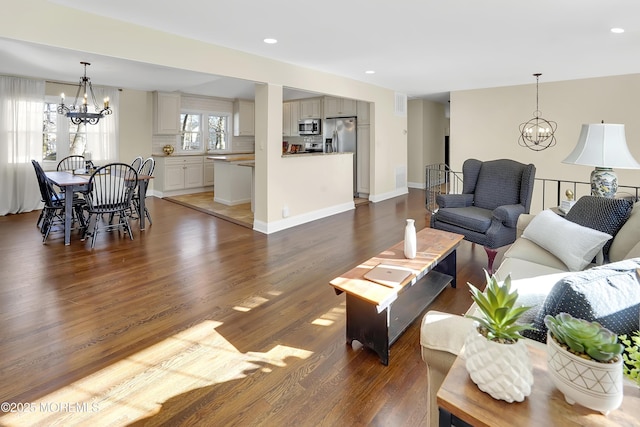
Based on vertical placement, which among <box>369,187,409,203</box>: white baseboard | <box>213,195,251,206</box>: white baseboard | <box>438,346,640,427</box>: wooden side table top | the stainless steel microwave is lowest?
<box>438,346,640,427</box>: wooden side table top

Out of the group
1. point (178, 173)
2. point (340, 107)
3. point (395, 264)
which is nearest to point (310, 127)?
point (340, 107)

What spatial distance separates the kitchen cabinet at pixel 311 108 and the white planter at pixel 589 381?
816cm

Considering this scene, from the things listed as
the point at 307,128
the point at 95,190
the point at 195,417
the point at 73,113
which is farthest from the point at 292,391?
the point at 307,128

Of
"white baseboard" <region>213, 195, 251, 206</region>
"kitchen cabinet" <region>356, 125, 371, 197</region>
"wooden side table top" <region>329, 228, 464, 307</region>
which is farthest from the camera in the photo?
"kitchen cabinet" <region>356, 125, 371, 197</region>

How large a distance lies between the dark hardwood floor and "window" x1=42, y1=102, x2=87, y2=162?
11.0 feet

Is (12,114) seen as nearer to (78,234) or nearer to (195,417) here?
(78,234)

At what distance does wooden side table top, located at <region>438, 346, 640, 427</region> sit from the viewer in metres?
0.90

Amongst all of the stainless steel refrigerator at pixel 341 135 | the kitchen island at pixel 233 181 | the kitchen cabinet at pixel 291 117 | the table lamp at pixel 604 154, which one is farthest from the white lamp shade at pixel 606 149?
the kitchen cabinet at pixel 291 117

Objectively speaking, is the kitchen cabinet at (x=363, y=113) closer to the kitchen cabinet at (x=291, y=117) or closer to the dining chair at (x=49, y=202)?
the kitchen cabinet at (x=291, y=117)

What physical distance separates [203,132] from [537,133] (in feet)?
25.3

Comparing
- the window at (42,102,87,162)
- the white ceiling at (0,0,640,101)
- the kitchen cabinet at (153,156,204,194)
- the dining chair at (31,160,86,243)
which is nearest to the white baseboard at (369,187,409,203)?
the white ceiling at (0,0,640,101)

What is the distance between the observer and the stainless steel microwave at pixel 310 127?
27.9ft

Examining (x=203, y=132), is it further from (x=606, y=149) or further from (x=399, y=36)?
(x=606, y=149)

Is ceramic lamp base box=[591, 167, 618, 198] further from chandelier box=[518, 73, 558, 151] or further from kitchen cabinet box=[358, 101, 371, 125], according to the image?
kitchen cabinet box=[358, 101, 371, 125]
